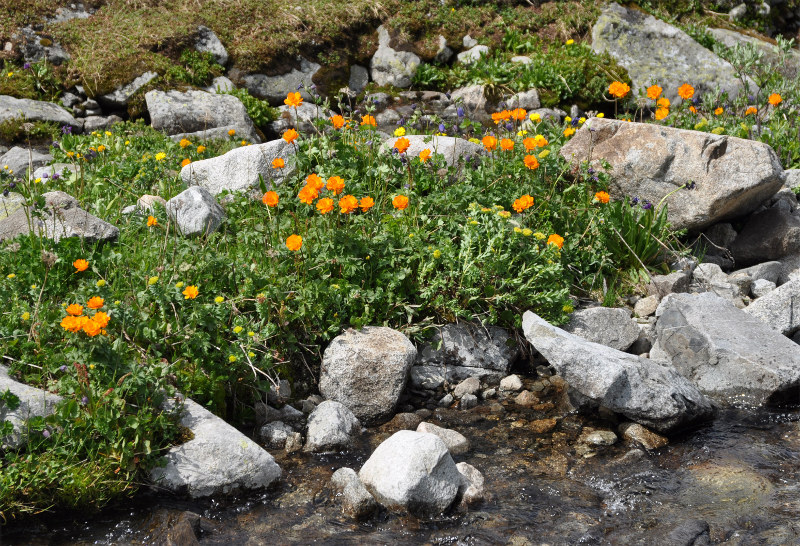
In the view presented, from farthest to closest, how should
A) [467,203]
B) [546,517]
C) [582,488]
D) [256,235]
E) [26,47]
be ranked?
[26,47], [467,203], [256,235], [582,488], [546,517]

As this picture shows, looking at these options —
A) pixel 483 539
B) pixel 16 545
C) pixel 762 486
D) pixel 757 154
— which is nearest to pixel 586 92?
pixel 757 154

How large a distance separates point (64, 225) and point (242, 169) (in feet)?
5.95

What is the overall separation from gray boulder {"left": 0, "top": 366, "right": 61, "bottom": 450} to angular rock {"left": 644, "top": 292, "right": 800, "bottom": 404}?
13.7ft

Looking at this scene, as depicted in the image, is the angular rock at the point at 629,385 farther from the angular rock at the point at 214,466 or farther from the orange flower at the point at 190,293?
the orange flower at the point at 190,293

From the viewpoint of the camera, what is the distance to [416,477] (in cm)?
358

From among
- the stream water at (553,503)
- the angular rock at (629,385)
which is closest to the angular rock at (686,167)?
the angular rock at (629,385)

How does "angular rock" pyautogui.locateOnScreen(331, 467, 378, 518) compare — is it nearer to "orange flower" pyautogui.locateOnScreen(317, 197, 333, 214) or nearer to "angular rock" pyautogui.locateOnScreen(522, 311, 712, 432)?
"angular rock" pyautogui.locateOnScreen(522, 311, 712, 432)

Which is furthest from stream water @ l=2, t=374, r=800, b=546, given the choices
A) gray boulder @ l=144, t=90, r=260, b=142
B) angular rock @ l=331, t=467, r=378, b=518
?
gray boulder @ l=144, t=90, r=260, b=142

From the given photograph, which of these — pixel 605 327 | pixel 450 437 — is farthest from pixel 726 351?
pixel 450 437

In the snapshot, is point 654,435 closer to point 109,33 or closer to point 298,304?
point 298,304

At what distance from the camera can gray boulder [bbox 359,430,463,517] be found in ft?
11.8

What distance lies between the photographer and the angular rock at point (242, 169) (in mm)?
6480

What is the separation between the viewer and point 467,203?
593 cm

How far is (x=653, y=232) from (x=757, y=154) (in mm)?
1140
